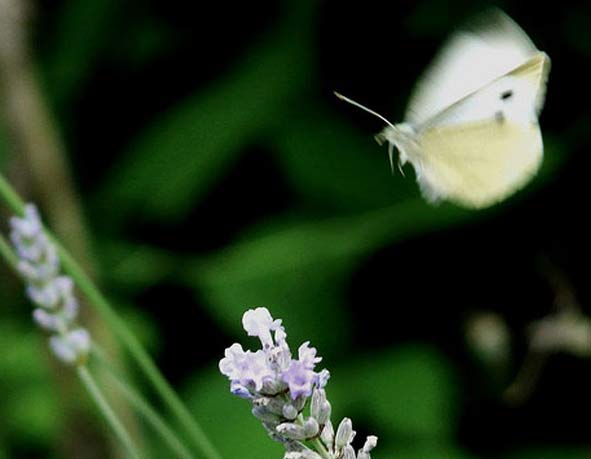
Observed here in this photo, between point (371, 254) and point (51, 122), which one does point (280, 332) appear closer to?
point (371, 254)

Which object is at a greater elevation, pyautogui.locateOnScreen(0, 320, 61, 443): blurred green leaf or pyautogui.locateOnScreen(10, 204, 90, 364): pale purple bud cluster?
pyautogui.locateOnScreen(0, 320, 61, 443): blurred green leaf

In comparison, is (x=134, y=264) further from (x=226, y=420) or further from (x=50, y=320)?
(x=50, y=320)

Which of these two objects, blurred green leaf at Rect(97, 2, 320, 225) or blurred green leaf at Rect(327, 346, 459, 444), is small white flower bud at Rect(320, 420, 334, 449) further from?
blurred green leaf at Rect(97, 2, 320, 225)

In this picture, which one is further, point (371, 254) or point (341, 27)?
point (341, 27)

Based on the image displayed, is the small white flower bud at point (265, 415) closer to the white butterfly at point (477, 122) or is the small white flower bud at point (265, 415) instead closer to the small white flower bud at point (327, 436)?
the small white flower bud at point (327, 436)

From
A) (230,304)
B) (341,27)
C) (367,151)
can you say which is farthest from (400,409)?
(341,27)

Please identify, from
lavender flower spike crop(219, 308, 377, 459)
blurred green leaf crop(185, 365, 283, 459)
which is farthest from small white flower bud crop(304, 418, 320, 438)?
blurred green leaf crop(185, 365, 283, 459)
